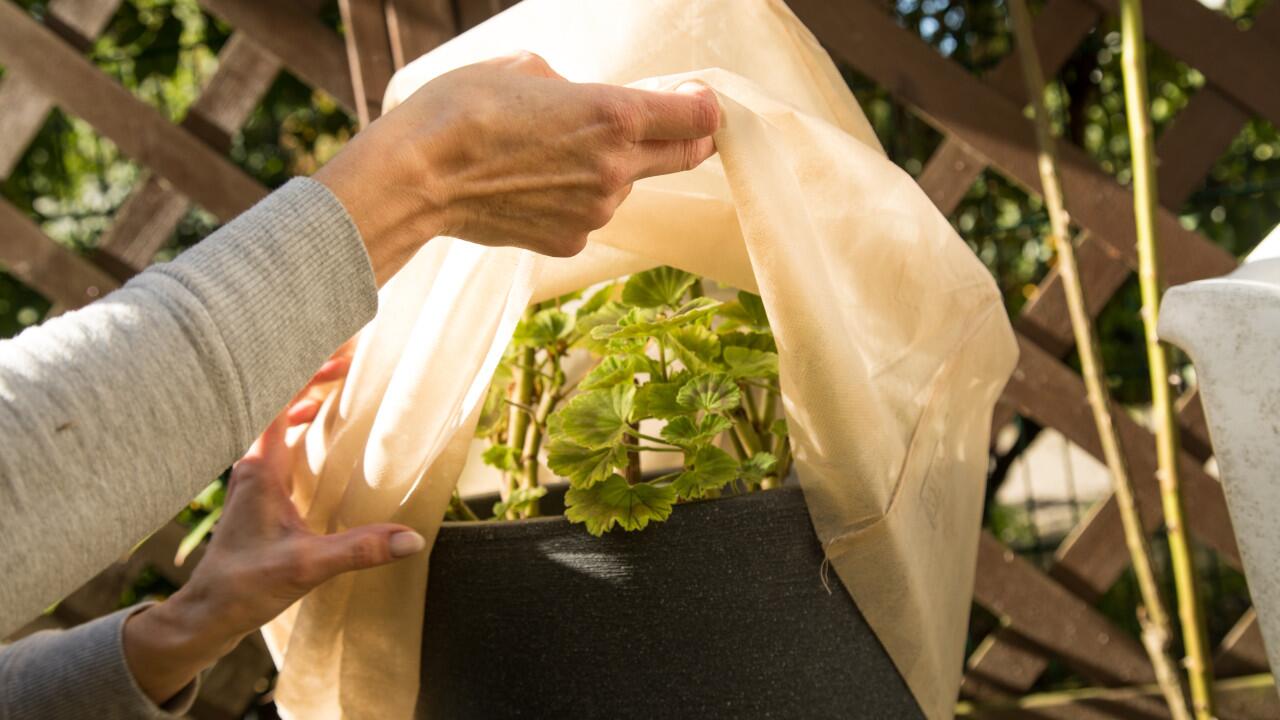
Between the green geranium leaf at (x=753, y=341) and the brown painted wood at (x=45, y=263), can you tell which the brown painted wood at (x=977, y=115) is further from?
the brown painted wood at (x=45, y=263)

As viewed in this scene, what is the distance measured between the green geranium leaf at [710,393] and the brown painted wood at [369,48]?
0.91 meters

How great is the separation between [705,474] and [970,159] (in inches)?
39.7

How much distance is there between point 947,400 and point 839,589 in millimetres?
193

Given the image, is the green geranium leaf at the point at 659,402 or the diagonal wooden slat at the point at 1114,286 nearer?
the green geranium leaf at the point at 659,402

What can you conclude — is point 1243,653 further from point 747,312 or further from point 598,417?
point 598,417

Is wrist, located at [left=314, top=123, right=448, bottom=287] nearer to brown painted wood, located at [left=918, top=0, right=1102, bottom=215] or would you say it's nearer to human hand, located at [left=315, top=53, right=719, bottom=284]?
human hand, located at [left=315, top=53, right=719, bottom=284]

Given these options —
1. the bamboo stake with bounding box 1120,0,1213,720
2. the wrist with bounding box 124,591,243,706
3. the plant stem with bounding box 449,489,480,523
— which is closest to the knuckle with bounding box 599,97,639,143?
the plant stem with bounding box 449,489,480,523

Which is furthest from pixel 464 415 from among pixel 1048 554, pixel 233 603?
pixel 1048 554

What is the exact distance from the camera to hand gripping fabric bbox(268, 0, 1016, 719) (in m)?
0.68

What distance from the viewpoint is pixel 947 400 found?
0.81 meters

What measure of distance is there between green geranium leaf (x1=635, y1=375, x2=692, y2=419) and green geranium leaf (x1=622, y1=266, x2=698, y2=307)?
0.10 metres

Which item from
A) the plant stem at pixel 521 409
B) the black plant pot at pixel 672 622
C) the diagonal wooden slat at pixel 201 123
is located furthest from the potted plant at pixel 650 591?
the diagonal wooden slat at pixel 201 123

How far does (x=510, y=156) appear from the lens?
0.63 m

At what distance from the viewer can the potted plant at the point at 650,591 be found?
65 centimetres
